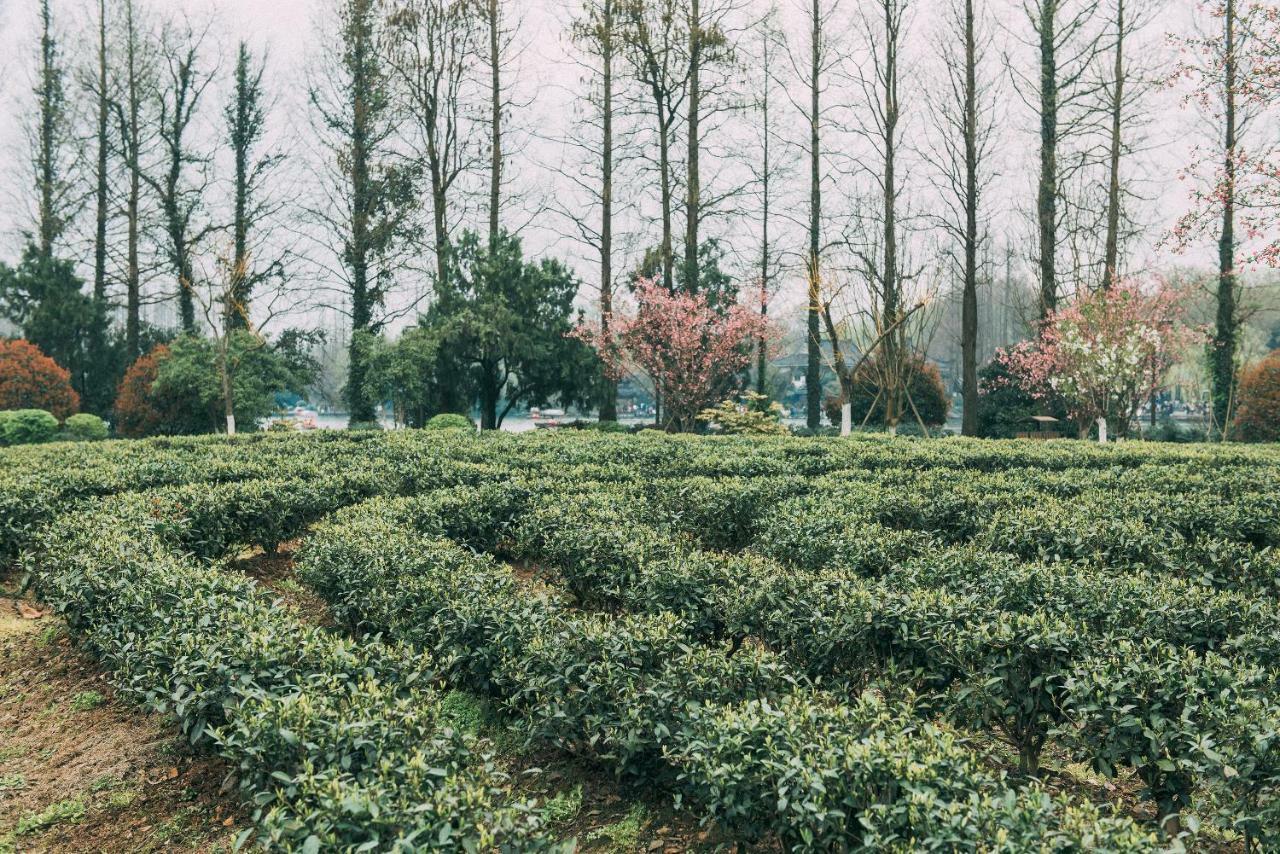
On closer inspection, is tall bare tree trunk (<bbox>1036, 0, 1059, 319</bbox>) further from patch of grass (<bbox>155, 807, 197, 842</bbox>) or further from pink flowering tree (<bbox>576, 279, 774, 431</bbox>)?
patch of grass (<bbox>155, 807, 197, 842</bbox>)

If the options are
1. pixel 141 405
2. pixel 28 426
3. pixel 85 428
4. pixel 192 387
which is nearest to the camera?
pixel 28 426

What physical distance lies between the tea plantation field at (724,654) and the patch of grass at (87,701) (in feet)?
1.04

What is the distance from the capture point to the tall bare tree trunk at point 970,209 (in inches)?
778

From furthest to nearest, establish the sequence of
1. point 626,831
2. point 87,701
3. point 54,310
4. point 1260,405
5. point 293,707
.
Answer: point 54,310, point 1260,405, point 87,701, point 626,831, point 293,707

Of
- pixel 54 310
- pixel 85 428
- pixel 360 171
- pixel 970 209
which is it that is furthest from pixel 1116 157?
pixel 54 310

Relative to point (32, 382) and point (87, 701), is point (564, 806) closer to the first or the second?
point (87, 701)

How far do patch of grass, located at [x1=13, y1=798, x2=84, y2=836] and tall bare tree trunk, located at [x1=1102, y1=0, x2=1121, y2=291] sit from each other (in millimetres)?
22191

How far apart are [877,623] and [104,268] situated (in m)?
29.2

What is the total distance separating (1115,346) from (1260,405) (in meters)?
8.34

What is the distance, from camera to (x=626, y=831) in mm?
3324

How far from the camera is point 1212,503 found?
7.11m

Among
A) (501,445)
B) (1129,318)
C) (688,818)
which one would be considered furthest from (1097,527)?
(1129,318)

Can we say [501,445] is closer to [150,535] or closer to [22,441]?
[150,535]

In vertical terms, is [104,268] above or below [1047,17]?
below
